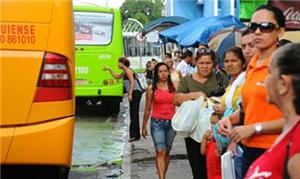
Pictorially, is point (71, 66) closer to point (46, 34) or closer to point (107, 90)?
point (46, 34)

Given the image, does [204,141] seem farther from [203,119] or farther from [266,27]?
[266,27]

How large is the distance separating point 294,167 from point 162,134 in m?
5.36

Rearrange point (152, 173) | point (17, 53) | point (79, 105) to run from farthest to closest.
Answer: point (79, 105) < point (152, 173) < point (17, 53)

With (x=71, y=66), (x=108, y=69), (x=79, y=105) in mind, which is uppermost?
(x=71, y=66)

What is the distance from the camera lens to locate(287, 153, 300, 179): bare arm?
2.29 m

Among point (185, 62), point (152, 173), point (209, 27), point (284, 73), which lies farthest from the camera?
point (185, 62)

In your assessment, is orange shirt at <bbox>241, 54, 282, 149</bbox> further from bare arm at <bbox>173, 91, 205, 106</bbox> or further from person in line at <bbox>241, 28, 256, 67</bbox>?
bare arm at <bbox>173, 91, 205, 106</bbox>

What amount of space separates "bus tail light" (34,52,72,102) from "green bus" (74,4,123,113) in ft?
37.6

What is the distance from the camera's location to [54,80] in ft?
15.8

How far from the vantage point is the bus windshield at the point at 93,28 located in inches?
653

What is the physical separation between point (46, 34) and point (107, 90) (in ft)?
38.5

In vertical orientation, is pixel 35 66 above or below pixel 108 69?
above

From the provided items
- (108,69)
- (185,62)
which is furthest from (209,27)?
(108,69)

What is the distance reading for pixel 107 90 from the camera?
650 inches
